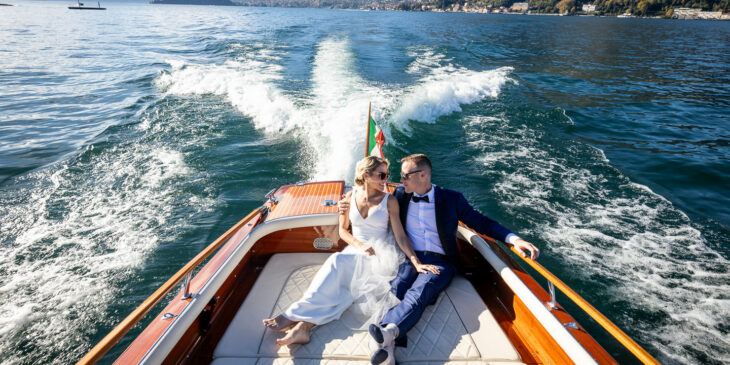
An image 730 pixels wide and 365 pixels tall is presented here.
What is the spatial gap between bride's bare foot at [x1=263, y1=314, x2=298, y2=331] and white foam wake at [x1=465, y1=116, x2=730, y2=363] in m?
3.28

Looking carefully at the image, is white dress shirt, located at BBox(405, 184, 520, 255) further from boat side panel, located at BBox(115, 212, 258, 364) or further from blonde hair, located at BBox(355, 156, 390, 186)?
boat side panel, located at BBox(115, 212, 258, 364)

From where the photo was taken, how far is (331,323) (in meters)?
2.41

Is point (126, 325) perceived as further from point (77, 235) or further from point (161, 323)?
point (77, 235)

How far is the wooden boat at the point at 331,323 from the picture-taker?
1.98 m

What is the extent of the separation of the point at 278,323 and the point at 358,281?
0.63 m

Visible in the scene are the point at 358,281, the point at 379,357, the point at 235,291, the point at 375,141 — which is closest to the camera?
the point at 379,357

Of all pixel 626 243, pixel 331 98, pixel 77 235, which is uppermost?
pixel 331 98

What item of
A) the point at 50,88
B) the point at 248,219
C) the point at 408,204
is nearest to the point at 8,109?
the point at 50,88

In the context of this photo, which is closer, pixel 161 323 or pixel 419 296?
pixel 161 323

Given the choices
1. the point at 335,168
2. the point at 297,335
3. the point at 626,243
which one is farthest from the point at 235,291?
the point at 626,243

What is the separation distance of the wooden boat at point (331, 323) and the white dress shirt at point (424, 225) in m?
0.39

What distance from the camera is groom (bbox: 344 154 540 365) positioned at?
246cm

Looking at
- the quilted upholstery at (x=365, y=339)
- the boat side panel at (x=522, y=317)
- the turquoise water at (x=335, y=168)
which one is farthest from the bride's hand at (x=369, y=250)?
the turquoise water at (x=335, y=168)

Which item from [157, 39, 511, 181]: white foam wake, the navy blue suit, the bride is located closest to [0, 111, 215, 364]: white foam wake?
the bride
